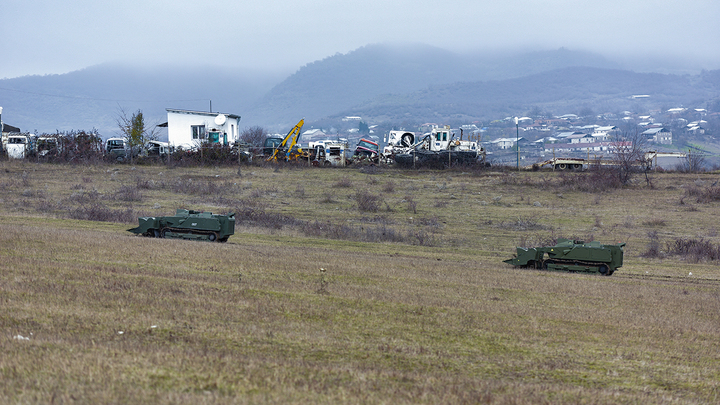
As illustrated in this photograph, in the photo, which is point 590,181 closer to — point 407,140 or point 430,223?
point 430,223

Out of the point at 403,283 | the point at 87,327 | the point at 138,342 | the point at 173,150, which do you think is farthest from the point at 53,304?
the point at 173,150

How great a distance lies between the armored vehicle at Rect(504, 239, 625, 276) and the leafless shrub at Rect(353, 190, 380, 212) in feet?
48.4

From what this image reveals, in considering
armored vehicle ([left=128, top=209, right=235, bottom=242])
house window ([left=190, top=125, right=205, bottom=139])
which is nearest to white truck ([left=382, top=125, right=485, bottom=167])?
house window ([left=190, top=125, right=205, bottom=139])

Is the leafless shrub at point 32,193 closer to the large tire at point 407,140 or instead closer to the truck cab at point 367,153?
the truck cab at point 367,153

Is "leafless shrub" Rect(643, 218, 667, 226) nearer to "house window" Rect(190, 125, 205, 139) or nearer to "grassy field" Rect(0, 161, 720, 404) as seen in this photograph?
"grassy field" Rect(0, 161, 720, 404)

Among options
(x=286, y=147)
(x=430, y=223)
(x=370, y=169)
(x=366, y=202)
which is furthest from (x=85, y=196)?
(x=286, y=147)

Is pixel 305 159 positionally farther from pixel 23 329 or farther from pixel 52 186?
pixel 23 329

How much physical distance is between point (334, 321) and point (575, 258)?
9694mm

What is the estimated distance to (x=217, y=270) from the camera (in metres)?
Result: 12.7

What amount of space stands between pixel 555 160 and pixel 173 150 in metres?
30.8

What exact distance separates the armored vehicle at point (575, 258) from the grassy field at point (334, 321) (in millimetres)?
477

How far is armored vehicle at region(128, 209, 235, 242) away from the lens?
18141mm

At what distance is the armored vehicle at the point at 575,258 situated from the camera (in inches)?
658

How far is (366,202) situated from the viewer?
1265 inches
